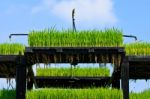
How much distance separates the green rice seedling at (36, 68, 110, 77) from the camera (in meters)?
24.7

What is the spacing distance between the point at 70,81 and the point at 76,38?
8.56m

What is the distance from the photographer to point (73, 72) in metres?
25.0

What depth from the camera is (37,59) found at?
1739cm

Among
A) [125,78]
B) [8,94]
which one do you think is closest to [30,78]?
[8,94]

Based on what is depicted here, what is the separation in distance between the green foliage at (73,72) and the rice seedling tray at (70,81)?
288mm

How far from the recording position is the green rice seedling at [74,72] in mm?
24672

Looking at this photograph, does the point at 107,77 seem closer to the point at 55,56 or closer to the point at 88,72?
the point at 88,72

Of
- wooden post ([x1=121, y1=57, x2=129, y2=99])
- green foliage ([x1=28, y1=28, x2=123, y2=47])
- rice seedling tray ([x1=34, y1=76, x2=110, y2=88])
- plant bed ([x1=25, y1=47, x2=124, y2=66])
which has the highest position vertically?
green foliage ([x1=28, y1=28, x2=123, y2=47])

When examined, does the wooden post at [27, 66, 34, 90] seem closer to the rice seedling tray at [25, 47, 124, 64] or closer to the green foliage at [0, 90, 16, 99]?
the green foliage at [0, 90, 16, 99]

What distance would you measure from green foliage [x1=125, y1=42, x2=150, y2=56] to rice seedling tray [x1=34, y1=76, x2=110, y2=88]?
7011 mm

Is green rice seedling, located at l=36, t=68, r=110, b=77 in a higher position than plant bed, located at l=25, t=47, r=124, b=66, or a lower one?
lower

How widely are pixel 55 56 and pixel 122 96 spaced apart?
260 cm

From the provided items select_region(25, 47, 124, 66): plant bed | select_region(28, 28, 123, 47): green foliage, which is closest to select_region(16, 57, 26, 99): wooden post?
select_region(25, 47, 124, 66): plant bed

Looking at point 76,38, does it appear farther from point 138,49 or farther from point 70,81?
point 70,81
